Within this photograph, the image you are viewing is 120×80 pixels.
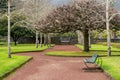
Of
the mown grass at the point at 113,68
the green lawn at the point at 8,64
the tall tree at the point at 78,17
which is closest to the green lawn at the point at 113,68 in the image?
the mown grass at the point at 113,68

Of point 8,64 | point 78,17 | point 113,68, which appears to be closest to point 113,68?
point 113,68

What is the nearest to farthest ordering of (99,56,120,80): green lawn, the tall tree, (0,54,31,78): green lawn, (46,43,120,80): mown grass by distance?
(99,56,120,80): green lawn → (46,43,120,80): mown grass → (0,54,31,78): green lawn → the tall tree

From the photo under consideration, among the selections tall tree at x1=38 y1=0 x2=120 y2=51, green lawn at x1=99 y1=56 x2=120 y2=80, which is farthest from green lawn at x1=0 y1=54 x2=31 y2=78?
tall tree at x1=38 y1=0 x2=120 y2=51

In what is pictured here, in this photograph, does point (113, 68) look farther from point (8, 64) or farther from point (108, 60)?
point (8, 64)

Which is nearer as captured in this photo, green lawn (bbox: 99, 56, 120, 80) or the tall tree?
green lawn (bbox: 99, 56, 120, 80)

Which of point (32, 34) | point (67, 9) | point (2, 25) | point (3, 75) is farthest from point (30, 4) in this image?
point (3, 75)

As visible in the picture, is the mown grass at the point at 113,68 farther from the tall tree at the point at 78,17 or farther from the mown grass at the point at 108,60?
the tall tree at the point at 78,17

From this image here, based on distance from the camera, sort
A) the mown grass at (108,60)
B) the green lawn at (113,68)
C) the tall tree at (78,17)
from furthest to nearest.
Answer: the tall tree at (78,17), the mown grass at (108,60), the green lawn at (113,68)

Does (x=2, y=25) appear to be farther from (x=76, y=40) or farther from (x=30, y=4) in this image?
(x=76, y=40)

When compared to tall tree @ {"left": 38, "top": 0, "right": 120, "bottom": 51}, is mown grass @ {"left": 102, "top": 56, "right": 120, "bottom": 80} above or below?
below

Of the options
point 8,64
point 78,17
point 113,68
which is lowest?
point 113,68

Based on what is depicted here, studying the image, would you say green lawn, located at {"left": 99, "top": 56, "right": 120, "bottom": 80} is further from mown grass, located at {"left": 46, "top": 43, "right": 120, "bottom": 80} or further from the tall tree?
the tall tree

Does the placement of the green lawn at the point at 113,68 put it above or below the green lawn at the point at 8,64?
below

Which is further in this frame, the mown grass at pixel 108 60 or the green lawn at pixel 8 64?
the green lawn at pixel 8 64
